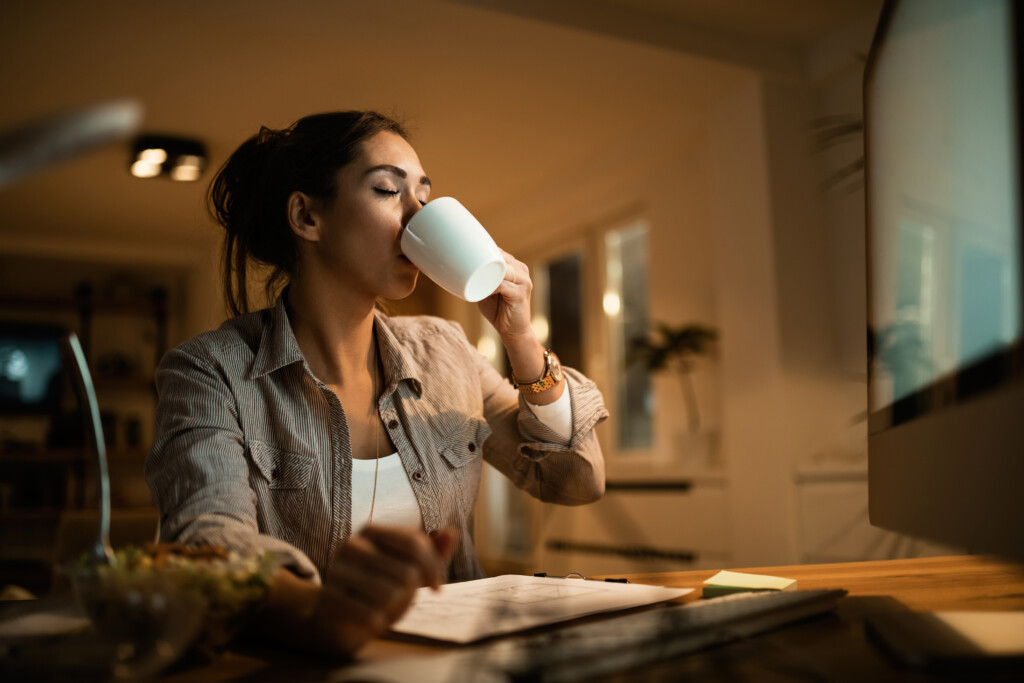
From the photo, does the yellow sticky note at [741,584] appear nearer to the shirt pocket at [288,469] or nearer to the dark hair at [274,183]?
the shirt pocket at [288,469]

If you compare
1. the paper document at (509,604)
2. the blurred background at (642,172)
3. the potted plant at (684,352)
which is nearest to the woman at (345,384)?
the paper document at (509,604)

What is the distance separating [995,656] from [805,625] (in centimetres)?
16

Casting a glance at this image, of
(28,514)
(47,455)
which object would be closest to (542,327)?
(47,455)

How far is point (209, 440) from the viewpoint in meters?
0.80

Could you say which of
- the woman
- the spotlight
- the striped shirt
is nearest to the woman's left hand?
the woman

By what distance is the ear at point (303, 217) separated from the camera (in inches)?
41.3

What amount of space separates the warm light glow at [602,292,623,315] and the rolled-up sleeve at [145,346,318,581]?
3.69 m

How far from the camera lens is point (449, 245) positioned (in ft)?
2.85

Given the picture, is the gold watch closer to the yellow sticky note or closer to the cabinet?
the yellow sticky note

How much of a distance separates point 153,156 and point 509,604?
140 inches

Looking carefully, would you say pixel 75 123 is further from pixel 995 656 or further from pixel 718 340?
pixel 718 340

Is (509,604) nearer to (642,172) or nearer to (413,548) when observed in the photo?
(413,548)

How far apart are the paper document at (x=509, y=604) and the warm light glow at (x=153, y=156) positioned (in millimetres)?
3412

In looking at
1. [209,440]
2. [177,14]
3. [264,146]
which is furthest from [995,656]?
A: [177,14]
